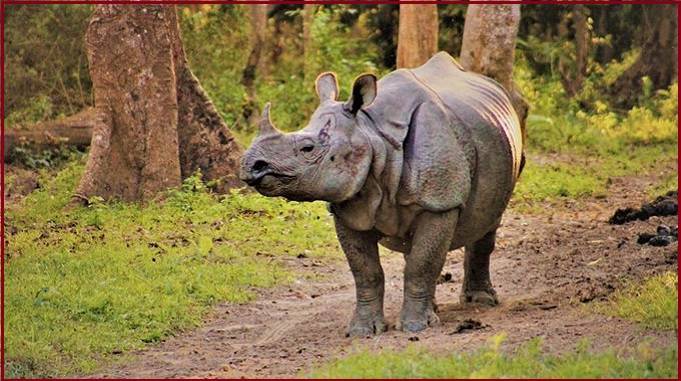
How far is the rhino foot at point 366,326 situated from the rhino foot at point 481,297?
1.24 meters

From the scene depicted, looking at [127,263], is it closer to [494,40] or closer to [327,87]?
[327,87]

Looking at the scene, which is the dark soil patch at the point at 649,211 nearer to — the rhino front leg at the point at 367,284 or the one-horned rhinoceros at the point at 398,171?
the one-horned rhinoceros at the point at 398,171

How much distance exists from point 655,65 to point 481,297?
12.7 meters

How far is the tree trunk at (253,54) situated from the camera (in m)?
20.0

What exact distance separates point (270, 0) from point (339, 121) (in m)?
13.1

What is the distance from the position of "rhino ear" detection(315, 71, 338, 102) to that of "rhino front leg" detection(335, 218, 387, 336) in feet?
2.79

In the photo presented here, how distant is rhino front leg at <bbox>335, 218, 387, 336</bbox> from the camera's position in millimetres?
9016

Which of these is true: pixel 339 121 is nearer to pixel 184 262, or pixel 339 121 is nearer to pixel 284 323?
pixel 284 323

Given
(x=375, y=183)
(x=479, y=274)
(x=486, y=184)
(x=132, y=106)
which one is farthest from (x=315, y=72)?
(x=375, y=183)

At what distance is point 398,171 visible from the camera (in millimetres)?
8617

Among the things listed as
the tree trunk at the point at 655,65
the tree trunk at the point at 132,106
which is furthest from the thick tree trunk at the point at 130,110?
the tree trunk at the point at 655,65

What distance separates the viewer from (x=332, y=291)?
11.4 metres

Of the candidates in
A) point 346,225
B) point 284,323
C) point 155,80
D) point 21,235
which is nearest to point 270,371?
point 346,225

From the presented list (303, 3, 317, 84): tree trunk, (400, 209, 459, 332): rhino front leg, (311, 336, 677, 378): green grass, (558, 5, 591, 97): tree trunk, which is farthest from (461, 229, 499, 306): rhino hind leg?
(558, 5, 591, 97): tree trunk
